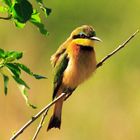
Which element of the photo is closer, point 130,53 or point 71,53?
point 71,53

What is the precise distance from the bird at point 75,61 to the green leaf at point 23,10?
1.33 m

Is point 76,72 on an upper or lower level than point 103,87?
upper

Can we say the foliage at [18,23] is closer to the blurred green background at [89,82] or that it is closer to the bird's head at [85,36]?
→ the bird's head at [85,36]

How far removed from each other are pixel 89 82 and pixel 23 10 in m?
4.68

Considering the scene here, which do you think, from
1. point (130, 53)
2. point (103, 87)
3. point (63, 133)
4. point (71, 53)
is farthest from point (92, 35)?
point (130, 53)

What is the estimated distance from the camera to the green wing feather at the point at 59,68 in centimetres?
294

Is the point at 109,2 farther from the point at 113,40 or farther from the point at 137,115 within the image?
the point at 137,115

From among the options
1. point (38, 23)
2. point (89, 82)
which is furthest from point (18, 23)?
point (89, 82)

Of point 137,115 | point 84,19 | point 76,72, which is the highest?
point 76,72

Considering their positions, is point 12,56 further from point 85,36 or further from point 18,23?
point 85,36

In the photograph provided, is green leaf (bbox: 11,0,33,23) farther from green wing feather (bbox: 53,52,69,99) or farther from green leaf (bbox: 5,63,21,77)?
green wing feather (bbox: 53,52,69,99)

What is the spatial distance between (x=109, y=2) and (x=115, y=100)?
1.56 m

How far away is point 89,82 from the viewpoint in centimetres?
616

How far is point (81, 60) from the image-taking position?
2.91m
